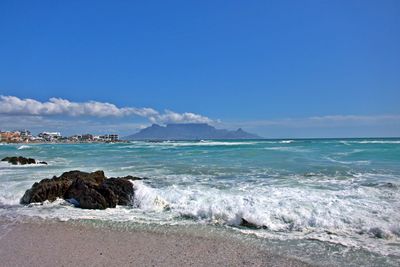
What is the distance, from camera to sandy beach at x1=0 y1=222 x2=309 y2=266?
5.16 meters

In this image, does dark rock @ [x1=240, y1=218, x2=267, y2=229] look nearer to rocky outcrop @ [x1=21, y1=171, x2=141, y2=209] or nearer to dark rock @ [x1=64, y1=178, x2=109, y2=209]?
rocky outcrop @ [x1=21, y1=171, x2=141, y2=209]

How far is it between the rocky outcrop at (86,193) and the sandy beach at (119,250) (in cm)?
216

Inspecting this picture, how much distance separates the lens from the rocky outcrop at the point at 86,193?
9.09m

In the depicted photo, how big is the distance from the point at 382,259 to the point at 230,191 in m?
5.96

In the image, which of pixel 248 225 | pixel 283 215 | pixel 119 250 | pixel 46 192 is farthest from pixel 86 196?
pixel 283 215

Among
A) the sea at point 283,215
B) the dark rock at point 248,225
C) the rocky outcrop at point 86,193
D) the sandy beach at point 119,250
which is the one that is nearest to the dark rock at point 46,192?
the rocky outcrop at point 86,193

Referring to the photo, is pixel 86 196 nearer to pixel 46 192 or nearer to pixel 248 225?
pixel 46 192

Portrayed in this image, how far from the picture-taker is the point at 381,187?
11.2 meters

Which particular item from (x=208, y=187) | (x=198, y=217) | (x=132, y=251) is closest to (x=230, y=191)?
(x=208, y=187)

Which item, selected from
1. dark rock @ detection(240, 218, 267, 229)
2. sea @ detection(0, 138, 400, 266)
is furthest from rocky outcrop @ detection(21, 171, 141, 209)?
dark rock @ detection(240, 218, 267, 229)

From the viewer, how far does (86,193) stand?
30.3 ft

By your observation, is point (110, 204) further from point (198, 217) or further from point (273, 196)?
point (273, 196)

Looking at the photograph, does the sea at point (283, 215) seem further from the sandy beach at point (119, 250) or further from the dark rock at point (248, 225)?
the sandy beach at point (119, 250)

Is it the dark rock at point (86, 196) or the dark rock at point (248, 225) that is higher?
the dark rock at point (86, 196)
